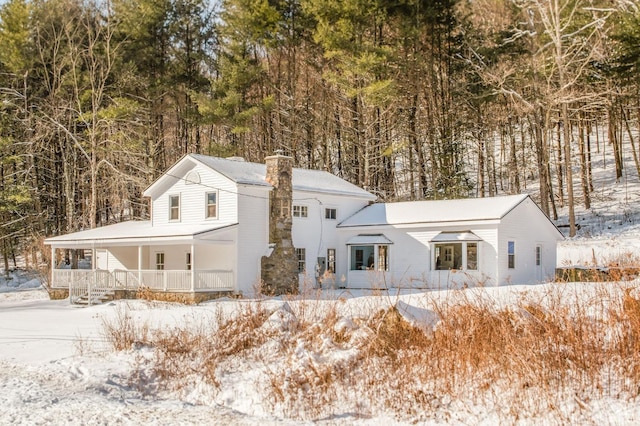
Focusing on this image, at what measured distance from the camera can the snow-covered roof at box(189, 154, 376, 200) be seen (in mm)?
26391

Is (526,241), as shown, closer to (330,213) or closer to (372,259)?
Result: (372,259)

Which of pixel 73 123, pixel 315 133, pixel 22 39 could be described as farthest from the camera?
pixel 315 133

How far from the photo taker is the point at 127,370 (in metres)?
10.4

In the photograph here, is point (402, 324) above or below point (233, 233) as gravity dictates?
below

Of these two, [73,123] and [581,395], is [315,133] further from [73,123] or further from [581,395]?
[581,395]

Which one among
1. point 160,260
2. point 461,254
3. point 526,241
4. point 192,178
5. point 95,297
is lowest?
point 95,297

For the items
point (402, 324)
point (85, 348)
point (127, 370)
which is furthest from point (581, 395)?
point (85, 348)

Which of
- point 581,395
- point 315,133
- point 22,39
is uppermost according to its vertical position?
point 22,39

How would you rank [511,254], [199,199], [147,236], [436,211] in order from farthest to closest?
[436,211], [199,199], [511,254], [147,236]

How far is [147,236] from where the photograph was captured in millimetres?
25219

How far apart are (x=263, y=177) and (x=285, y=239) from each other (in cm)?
270

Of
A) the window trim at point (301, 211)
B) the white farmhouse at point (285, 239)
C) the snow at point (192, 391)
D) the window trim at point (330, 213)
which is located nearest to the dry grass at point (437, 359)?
the snow at point (192, 391)

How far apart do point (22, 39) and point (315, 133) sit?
16174mm

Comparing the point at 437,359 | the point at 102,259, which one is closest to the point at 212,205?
the point at 102,259
